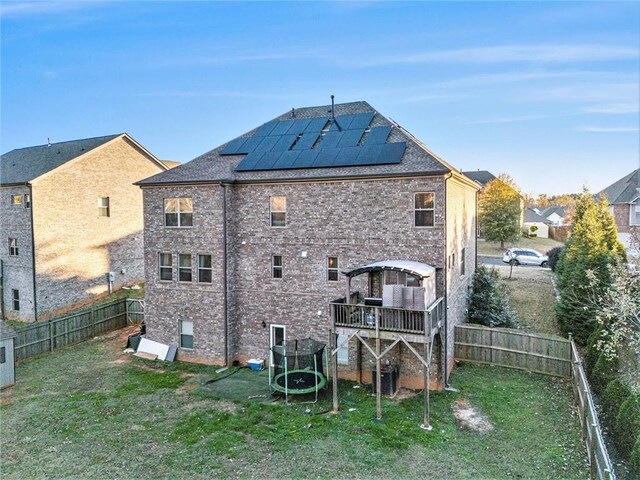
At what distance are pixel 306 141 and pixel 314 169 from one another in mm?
2144

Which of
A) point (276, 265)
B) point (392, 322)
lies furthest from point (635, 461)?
point (276, 265)

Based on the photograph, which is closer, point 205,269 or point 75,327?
point 205,269

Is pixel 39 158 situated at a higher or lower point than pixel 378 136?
higher

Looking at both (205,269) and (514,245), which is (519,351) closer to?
(205,269)

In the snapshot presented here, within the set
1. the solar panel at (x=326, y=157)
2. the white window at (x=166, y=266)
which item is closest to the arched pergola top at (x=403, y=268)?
the solar panel at (x=326, y=157)

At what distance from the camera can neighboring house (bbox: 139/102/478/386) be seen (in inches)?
539

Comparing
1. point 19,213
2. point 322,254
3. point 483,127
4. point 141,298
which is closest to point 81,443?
point 322,254

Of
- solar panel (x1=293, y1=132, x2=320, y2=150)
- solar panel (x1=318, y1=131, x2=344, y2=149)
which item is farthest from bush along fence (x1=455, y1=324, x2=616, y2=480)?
solar panel (x1=293, y1=132, x2=320, y2=150)

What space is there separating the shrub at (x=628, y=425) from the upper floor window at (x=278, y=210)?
11.5 m

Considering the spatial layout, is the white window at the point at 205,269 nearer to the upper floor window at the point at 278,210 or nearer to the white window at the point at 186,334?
the white window at the point at 186,334

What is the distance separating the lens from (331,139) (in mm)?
16297

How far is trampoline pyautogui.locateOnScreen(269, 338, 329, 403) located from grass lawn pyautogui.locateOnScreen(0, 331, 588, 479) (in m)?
0.50

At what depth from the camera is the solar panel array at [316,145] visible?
14.8m

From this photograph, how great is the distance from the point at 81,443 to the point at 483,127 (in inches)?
920
